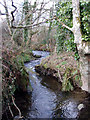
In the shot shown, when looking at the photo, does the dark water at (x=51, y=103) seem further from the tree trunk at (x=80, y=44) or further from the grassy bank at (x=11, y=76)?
the tree trunk at (x=80, y=44)

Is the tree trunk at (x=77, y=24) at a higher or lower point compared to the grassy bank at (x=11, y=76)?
higher

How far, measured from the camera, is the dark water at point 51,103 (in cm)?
429

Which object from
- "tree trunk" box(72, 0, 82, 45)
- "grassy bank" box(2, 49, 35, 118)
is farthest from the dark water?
"tree trunk" box(72, 0, 82, 45)

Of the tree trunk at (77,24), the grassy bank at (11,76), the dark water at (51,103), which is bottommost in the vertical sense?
the dark water at (51,103)

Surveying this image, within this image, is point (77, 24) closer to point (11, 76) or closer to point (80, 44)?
point (80, 44)

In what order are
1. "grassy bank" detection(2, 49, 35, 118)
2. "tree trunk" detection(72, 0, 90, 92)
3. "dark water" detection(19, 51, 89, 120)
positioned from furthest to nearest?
1. "tree trunk" detection(72, 0, 90, 92)
2. "dark water" detection(19, 51, 89, 120)
3. "grassy bank" detection(2, 49, 35, 118)

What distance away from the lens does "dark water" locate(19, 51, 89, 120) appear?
4.29 meters

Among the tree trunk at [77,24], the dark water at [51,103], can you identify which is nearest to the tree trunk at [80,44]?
the tree trunk at [77,24]

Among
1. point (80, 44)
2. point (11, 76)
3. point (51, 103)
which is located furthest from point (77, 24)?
point (51, 103)

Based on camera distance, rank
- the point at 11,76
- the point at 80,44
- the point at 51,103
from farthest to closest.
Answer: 1. the point at 51,103
2. the point at 80,44
3. the point at 11,76

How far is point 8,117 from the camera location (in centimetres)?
395

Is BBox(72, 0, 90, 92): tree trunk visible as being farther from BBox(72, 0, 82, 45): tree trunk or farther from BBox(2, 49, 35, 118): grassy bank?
BBox(2, 49, 35, 118): grassy bank

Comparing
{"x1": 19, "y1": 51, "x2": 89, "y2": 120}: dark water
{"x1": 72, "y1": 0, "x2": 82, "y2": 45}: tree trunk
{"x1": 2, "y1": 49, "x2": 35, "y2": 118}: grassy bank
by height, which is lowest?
{"x1": 19, "y1": 51, "x2": 89, "y2": 120}: dark water

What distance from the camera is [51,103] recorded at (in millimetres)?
5082
